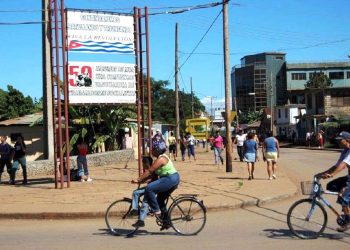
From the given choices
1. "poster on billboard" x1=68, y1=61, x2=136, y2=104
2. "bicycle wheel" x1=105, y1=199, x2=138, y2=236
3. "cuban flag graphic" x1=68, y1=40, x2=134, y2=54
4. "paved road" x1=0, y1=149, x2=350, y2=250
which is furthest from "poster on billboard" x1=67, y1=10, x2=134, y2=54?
"bicycle wheel" x1=105, y1=199, x2=138, y2=236

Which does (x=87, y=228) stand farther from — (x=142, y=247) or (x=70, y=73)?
(x=70, y=73)

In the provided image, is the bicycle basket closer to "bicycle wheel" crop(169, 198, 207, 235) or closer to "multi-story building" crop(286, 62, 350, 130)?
→ "bicycle wheel" crop(169, 198, 207, 235)

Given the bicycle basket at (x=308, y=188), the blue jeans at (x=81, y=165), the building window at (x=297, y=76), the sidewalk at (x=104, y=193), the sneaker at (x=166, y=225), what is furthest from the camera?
the building window at (x=297, y=76)

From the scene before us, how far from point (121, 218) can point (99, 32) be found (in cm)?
828

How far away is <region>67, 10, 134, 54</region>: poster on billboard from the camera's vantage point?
49.8ft

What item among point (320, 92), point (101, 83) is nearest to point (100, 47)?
point (101, 83)

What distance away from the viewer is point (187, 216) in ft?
27.7

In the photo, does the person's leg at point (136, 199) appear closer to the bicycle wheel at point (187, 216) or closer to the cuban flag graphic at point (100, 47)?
the bicycle wheel at point (187, 216)

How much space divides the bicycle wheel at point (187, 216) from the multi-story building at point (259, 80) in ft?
324

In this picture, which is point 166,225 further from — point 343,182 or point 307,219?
point 343,182

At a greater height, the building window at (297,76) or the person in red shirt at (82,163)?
the building window at (297,76)

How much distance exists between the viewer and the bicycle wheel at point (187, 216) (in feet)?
27.6

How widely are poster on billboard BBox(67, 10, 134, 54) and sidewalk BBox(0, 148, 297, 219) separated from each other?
4198 mm

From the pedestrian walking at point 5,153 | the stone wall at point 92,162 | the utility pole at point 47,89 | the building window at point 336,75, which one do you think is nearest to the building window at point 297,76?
the building window at point 336,75
